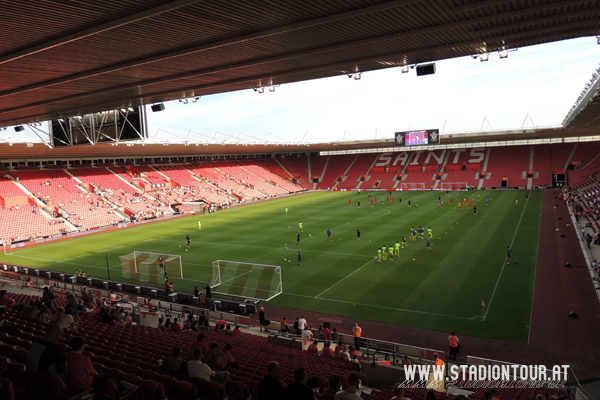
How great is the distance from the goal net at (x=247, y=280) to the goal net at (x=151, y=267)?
2899 millimetres

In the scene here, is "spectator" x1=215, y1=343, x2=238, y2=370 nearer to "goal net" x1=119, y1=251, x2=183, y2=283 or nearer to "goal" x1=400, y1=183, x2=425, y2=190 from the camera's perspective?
"goal net" x1=119, y1=251, x2=183, y2=283

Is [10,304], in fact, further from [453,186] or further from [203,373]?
[453,186]

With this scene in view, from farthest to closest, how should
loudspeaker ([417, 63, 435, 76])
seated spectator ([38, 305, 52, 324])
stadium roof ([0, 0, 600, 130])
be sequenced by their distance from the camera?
loudspeaker ([417, 63, 435, 76]) < seated spectator ([38, 305, 52, 324]) < stadium roof ([0, 0, 600, 130])

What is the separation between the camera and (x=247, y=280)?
21922mm

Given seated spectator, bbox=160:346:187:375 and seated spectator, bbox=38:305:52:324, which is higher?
seated spectator, bbox=160:346:187:375

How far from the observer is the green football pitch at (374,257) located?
1733 cm

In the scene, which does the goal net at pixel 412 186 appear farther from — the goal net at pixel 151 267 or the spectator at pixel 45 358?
the spectator at pixel 45 358

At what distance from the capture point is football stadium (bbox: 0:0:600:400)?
7895 millimetres

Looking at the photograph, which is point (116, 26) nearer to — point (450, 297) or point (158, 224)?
point (450, 297)

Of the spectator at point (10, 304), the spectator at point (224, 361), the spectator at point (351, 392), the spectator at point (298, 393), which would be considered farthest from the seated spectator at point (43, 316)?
the spectator at point (351, 392)

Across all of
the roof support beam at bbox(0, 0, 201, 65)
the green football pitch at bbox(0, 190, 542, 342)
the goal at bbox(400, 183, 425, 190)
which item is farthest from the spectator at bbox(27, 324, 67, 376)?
the goal at bbox(400, 183, 425, 190)

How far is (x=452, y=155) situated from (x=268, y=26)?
7352 cm

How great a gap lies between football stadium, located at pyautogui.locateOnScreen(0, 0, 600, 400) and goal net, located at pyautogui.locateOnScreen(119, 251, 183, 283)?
0.46ft

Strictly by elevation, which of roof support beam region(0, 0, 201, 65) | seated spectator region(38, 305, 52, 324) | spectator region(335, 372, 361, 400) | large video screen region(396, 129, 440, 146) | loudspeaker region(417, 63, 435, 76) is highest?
large video screen region(396, 129, 440, 146)
